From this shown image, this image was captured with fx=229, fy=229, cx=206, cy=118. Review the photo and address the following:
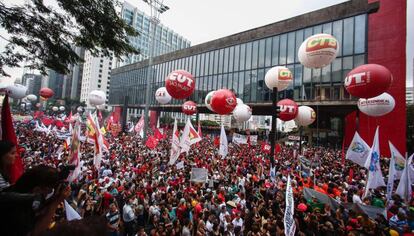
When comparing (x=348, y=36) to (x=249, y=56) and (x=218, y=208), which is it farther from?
(x=218, y=208)

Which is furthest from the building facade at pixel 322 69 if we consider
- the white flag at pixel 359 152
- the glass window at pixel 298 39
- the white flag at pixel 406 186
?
the white flag at pixel 406 186

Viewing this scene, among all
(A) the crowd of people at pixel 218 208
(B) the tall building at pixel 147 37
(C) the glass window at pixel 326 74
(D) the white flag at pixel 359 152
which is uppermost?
(B) the tall building at pixel 147 37

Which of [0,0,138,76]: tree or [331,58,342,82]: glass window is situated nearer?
[0,0,138,76]: tree

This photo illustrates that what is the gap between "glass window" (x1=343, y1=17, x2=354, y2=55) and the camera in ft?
66.5

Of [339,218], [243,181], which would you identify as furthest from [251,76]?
[339,218]

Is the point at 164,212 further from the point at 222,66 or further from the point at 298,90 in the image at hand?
the point at 222,66

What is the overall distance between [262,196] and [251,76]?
21016mm

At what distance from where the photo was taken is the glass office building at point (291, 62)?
20.2m

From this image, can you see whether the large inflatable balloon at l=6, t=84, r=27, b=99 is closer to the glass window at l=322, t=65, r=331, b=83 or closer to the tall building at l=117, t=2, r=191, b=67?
the glass window at l=322, t=65, r=331, b=83

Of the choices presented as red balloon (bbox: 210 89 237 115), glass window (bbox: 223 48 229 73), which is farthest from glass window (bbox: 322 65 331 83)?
red balloon (bbox: 210 89 237 115)

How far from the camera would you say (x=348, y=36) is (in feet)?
67.5

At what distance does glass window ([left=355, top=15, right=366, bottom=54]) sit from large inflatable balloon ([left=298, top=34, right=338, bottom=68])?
13.3 meters

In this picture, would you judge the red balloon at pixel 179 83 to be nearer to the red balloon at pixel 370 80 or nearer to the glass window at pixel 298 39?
the red balloon at pixel 370 80

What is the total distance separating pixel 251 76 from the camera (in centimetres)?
2770
